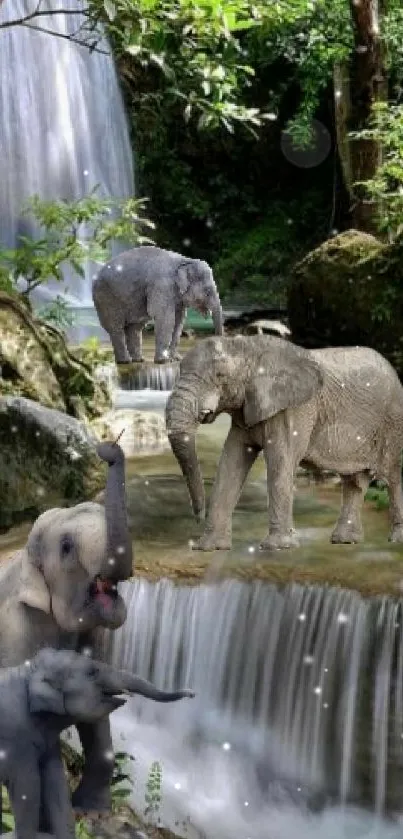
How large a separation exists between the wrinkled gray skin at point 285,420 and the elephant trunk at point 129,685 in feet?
6.76

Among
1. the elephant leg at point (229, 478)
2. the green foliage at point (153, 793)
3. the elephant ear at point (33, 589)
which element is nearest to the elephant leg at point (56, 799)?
the elephant ear at point (33, 589)

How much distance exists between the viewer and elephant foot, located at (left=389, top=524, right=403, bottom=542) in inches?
212

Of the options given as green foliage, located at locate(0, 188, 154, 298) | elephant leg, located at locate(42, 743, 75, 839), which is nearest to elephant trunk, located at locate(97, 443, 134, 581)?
elephant leg, located at locate(42, 743, 75, 839)

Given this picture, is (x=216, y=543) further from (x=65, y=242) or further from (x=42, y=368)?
(x=65, y=242)

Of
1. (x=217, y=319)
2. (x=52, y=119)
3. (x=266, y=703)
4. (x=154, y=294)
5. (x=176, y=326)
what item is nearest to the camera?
(x=266, y=703)

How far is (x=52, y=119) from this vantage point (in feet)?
51.8

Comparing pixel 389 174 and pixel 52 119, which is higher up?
pixel 52 119

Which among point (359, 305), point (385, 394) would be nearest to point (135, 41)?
point (385, 394)

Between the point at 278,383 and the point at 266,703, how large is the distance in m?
1.46

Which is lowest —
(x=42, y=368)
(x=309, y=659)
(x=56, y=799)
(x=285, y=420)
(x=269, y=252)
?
(x=309, y=659)

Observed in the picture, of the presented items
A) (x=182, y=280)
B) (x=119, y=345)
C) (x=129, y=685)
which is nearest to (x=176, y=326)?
(x=119, y=345)

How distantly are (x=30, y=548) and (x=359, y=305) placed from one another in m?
6.24

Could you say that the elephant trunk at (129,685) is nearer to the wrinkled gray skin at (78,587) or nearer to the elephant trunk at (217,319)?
the wrinkled gray skin at (78,587)

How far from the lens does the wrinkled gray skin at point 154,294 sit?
682cm
